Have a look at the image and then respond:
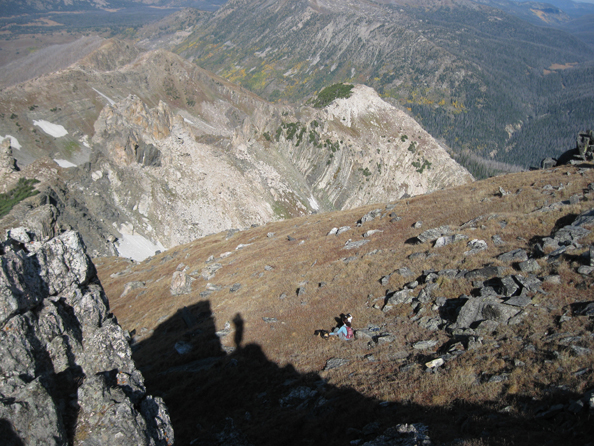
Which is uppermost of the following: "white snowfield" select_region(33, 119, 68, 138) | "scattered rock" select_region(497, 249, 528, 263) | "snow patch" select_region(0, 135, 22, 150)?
"white snowfield" select_region(33, 119, 68, 138)

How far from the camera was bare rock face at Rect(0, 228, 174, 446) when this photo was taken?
36.0 ft

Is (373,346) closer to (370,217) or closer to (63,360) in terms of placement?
(63,360)

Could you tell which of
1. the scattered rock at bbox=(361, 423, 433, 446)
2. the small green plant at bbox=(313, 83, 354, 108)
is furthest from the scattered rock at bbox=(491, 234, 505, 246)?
the small green plant at bbox=(313, 83, 354, 108)

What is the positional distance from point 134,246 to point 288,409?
97.3 m

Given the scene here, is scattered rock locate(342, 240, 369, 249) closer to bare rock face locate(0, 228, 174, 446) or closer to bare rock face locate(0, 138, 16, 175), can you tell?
bare rock face locate(0, 228, 174, 446)

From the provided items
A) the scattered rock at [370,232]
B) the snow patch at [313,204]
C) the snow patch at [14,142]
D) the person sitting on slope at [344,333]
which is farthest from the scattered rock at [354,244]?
the snow patch at [14,142]

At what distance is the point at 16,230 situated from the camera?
1648 centimetres

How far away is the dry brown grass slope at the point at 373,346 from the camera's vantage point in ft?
42.7

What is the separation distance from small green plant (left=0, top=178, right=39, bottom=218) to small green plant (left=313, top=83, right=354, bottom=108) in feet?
389

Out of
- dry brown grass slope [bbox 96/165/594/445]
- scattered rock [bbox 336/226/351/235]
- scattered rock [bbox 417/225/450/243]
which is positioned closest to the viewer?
dry brown grass slope [bbox 96/165/594/445]

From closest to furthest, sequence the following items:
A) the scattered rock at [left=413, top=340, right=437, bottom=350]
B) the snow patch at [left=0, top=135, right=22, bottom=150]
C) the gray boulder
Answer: the gray boulder, the scattered rock at [left=413, top=340, right=437, bottom=350], the snow patch at [left=0, top=135, right=22, bottom=150]

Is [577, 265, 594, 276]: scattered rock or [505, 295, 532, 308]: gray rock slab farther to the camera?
[577, 265, 594, 276]: scattered rock

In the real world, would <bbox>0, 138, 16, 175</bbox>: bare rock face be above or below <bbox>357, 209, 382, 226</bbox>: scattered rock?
above

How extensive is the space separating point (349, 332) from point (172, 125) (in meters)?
127
